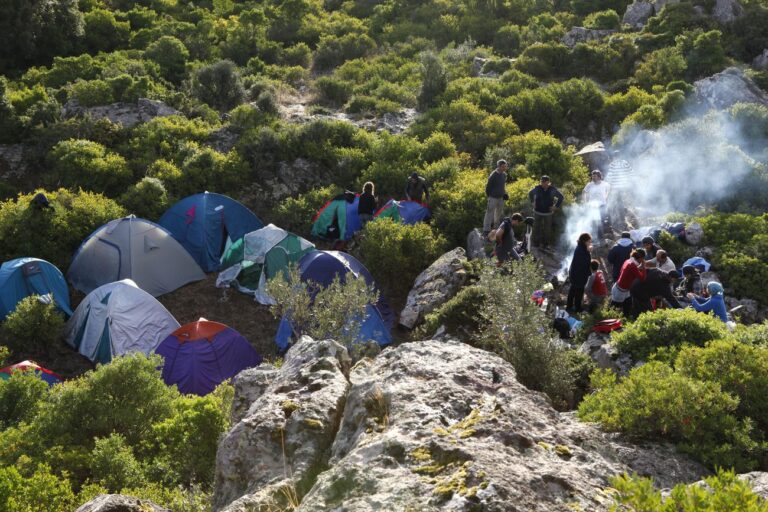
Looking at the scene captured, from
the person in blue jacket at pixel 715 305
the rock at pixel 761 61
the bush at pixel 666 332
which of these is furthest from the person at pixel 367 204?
the rock at pixel 761 61

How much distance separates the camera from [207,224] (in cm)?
1691

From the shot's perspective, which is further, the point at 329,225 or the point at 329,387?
the point at 329,225

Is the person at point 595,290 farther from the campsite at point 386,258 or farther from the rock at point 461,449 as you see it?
the rock at point 461,449

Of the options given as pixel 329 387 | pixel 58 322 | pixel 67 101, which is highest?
pixel 329 387

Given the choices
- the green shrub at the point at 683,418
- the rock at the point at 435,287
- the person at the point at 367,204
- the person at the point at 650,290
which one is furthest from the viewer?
the person at the point at 367,204

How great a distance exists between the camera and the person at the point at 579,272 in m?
11.6

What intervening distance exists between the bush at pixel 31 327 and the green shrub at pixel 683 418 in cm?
1088

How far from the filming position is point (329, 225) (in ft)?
55.6

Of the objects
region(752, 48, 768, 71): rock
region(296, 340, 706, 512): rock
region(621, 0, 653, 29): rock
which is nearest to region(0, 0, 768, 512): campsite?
region(296, 340, 706, 512): rock

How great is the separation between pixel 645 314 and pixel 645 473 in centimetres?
414

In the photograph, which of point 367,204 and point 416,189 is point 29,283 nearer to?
point 367,204

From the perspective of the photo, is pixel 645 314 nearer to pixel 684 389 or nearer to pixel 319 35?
pixel 684 389

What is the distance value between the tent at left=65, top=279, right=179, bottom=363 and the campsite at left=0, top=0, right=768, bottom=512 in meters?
0.06

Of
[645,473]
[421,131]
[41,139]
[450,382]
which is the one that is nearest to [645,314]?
[645,473]
